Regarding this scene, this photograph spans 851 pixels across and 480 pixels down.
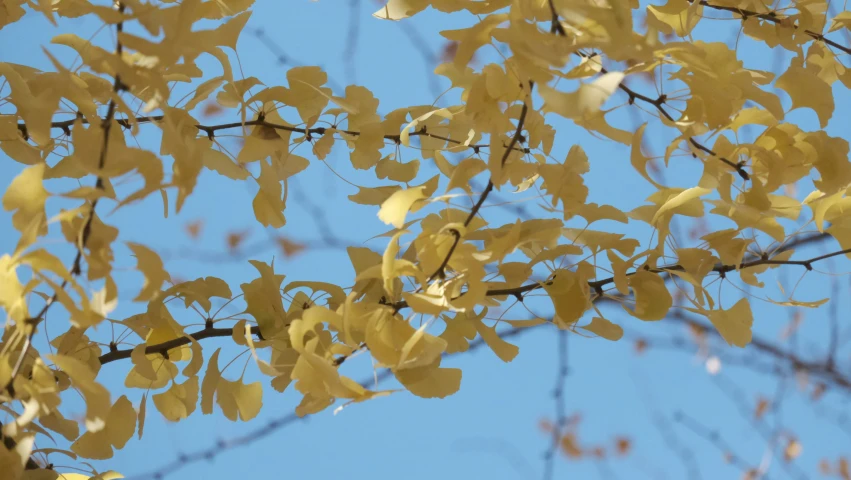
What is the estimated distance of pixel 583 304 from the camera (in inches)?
12.4

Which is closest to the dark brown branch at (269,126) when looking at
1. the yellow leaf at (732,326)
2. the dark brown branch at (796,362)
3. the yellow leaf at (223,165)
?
the yellow leaf at (223,165)

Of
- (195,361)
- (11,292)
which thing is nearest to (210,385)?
(195,361)

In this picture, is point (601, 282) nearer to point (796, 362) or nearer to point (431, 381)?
point (431, 381)

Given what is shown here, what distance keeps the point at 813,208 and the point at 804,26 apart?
82 mm

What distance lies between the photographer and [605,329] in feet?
1.09

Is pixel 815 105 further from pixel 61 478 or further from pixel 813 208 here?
pixel 61 478

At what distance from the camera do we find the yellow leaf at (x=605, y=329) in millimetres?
329

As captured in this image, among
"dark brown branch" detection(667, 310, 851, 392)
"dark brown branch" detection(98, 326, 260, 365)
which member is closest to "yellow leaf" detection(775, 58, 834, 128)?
"dark brown branch" detection(98, 326, 260, 365)

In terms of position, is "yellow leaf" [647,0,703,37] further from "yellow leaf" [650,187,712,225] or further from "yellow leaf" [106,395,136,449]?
"yellow leaf" [106,395,136,449]

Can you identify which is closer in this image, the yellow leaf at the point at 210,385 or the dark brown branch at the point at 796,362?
the yellow leaf at the point at 210,385

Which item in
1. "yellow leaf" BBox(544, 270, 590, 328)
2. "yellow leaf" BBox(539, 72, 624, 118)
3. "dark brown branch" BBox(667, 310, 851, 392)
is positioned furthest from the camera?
"dark brown branch" BBox(667, 310, 851, 392)

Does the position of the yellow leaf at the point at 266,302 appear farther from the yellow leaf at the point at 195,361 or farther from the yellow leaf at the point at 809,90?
the yellow leaf at the point at 809,90

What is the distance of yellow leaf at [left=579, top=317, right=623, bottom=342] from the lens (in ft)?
1.08

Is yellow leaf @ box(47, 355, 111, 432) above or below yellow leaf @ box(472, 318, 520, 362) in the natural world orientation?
below
